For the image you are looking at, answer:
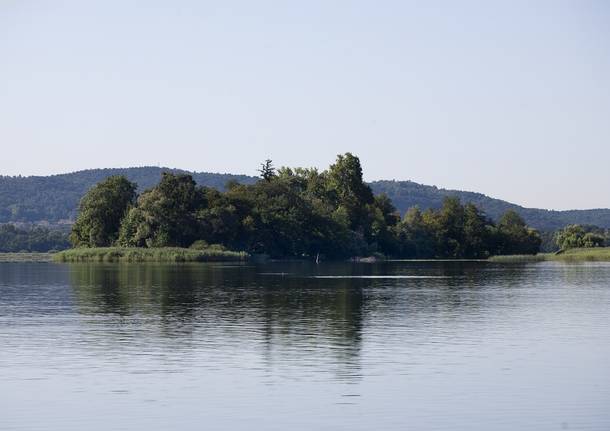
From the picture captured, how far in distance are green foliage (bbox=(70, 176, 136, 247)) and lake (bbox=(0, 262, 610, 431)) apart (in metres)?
88.6

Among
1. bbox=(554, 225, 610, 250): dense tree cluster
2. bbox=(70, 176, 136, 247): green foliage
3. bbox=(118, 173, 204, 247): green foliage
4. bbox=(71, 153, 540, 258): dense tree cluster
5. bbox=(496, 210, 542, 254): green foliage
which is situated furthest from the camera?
bbox=(496, 210, 542, 254): green foliage

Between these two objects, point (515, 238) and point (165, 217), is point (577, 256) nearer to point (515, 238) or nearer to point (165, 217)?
point (515, 238)

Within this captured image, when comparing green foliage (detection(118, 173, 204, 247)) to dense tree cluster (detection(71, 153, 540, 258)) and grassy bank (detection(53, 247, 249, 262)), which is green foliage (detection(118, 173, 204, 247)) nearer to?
dense tree cluster (detection(71, 153, 540, 258))

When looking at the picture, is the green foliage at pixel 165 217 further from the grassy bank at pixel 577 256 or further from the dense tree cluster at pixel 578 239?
the dense tree cluster at pixel 578 239

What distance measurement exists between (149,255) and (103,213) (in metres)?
14.8

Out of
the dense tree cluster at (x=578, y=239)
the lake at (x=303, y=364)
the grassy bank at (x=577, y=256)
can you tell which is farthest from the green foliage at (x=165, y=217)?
the lake at (x=303, y=364)

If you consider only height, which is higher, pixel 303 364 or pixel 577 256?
pixel 577 256

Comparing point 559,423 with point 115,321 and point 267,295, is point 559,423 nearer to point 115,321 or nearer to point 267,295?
Result: point 115,321

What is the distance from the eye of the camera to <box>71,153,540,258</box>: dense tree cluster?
5359 inches

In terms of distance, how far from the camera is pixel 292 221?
14925cm

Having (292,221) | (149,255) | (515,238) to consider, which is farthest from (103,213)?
(515,238)

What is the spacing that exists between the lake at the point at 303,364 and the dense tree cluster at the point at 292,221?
82.6 metres

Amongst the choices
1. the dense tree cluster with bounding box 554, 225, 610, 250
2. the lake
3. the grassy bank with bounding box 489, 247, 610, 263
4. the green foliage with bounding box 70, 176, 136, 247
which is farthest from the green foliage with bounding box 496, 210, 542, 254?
the lake

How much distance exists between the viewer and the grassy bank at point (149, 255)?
129000 mm
